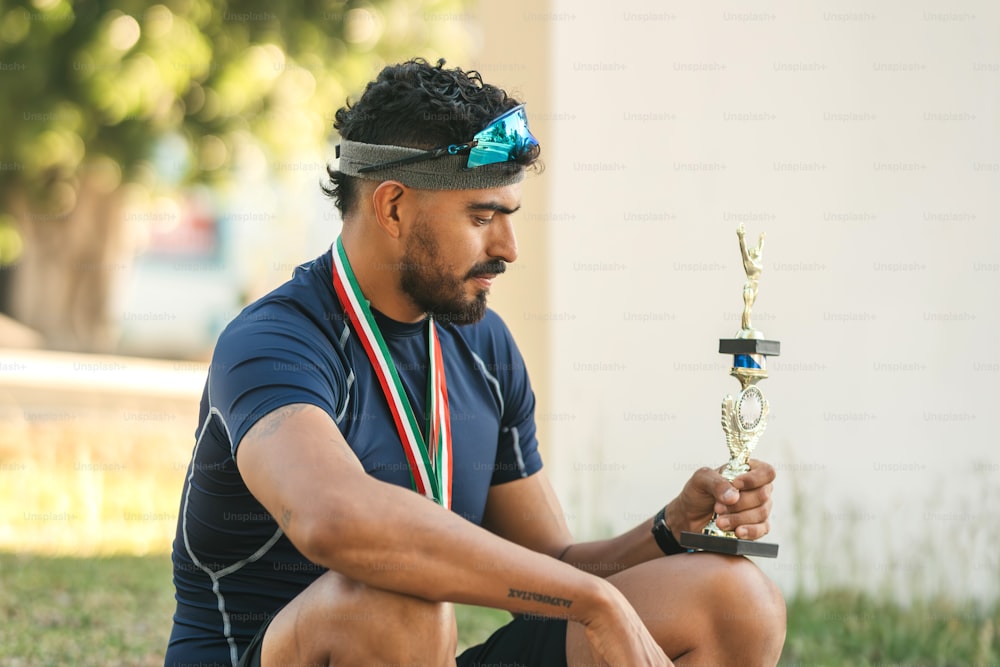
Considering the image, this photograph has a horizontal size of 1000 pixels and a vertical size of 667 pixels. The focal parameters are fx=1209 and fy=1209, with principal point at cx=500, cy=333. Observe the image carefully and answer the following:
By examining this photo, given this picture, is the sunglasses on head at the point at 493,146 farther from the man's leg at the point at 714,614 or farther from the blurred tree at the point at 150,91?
the blurred tree at the point at 150,91

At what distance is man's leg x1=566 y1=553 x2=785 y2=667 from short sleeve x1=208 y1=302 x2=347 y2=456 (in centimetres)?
93

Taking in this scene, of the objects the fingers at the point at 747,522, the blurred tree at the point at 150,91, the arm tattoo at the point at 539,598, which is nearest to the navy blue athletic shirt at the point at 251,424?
the arm tattoo at the point at 539,598

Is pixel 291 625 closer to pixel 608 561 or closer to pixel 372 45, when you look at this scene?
pixel 608 561

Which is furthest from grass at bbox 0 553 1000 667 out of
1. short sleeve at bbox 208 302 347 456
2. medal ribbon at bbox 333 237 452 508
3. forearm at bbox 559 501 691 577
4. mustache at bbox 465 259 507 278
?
mustache at bbox 465 259 507 278

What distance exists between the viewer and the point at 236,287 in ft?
80.2

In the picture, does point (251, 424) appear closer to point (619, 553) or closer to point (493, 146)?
point (493, 146)

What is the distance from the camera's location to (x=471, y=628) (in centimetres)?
549

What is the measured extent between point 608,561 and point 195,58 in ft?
29.3

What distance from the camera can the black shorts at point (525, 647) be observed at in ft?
10.5

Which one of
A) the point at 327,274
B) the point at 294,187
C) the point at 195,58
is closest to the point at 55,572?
the point at 327,274

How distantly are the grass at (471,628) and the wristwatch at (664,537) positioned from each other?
6.21ft

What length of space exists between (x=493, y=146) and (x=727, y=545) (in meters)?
1.21

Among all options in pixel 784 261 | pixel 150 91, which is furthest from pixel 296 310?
pixel 150 91

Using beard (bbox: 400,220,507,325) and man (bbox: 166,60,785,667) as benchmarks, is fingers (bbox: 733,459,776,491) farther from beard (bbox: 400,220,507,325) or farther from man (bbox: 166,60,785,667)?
beard (bbox: 400,220,507,325)
